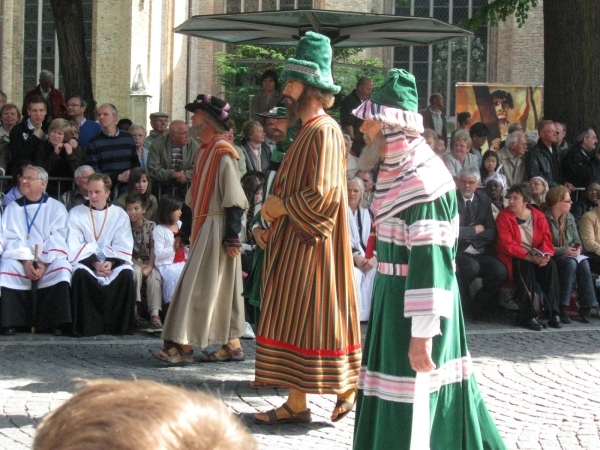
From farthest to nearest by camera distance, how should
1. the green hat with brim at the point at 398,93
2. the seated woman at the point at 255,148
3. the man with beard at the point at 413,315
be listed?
the seated woman at the point at 255,148
the green hat with brim at the point at 398,93
the man with beard at the point at 413,315

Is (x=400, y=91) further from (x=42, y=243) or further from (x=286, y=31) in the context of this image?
(x=286, y=31)

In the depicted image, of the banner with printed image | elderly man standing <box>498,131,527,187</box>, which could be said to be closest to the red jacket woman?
elderly man standing <box>498,131,527,187</box>

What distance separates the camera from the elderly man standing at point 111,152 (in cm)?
1135

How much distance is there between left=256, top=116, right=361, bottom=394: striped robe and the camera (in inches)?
236

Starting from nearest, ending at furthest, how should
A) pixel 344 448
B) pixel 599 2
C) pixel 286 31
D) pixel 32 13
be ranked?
pixel 344 448
pixel 286 31
pixel 599 2
pixel 32 13

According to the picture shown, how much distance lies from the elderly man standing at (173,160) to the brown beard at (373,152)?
6.38m

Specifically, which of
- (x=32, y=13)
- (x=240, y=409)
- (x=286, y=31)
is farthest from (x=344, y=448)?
(x=32, y=13)

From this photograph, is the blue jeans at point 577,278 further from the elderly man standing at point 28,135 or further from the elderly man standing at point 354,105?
the elderly man standing at point 28,135

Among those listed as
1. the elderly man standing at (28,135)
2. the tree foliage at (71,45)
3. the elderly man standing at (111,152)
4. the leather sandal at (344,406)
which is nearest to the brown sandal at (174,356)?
the leather sandal at (344,406)

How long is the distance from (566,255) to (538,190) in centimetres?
97

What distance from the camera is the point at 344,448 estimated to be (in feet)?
19.0

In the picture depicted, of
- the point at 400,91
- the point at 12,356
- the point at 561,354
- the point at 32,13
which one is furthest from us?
the point at 32,13

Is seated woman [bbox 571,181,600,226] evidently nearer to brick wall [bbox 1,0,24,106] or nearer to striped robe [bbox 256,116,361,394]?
striped robe [bbox 256,116,361,394]

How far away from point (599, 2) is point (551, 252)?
4.36m
